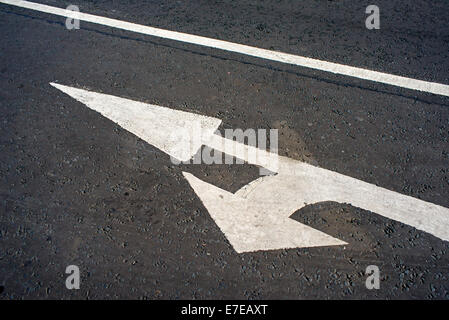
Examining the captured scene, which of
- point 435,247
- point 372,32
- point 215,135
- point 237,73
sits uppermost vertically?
point 372,32

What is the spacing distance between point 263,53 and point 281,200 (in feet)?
8.21

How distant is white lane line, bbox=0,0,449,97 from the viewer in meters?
4.31

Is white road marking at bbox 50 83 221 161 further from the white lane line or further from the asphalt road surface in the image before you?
the white lane line

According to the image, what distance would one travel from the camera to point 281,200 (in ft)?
10.3

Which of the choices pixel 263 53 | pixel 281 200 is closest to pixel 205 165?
pixel 281 200

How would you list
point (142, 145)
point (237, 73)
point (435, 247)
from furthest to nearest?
point (237, 73), point (142, 145), point (435, 247)

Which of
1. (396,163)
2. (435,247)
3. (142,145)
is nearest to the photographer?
(435,247)

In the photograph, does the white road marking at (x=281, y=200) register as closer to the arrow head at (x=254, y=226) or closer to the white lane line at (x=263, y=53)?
the arrow head at (x=254, y=226)

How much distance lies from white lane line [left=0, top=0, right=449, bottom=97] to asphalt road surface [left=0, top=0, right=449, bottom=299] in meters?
0.12

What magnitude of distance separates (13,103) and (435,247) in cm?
445

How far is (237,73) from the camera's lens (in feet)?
15.0

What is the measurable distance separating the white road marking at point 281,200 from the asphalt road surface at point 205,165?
82mm
